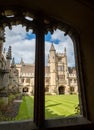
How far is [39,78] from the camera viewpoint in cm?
149

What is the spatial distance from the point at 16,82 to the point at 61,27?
3.78ft

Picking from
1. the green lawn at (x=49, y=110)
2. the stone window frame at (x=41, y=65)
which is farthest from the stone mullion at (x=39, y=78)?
the green lawn at (x=49, y=110)

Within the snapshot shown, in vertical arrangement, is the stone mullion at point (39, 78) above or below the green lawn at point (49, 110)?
above

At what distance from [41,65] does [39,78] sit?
160 mm

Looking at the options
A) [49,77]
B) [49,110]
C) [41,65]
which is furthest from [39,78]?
[49,77]

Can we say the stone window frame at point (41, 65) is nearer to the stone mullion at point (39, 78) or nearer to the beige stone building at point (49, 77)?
the stone mullion at point (39, 78)

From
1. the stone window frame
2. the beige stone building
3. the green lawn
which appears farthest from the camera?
the beige stone building

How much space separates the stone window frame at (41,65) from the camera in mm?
1347

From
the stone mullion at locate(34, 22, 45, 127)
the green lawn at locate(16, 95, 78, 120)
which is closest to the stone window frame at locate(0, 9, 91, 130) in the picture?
the stone mullion at locate(34, 22, 45, 127)

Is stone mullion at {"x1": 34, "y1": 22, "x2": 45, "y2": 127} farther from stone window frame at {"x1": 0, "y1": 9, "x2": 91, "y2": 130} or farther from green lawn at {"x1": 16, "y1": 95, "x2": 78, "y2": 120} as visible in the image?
green lawn at {"x1": 16, "y1": 95, "x2": 78, "y2": 120}

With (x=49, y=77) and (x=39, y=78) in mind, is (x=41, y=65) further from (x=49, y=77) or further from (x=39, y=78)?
(x=49, y=77)

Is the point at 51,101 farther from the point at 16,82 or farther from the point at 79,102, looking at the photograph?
the point at 16,82

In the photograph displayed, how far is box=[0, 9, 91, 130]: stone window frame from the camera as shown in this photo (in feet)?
4.42

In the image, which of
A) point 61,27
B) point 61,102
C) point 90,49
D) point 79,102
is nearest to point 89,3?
point 61,27
